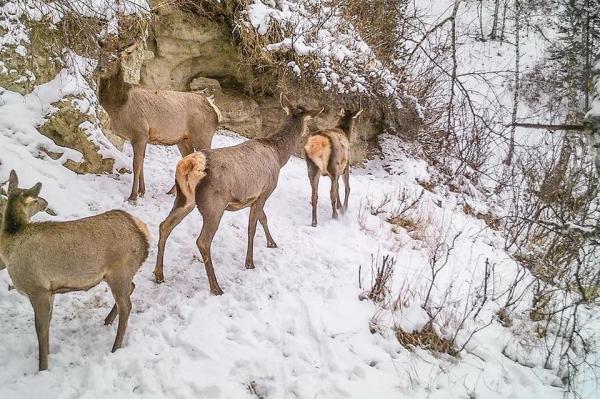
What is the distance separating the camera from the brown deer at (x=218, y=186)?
15.4 ft

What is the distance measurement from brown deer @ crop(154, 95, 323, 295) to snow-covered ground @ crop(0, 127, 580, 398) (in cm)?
39

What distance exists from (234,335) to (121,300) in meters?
1.05

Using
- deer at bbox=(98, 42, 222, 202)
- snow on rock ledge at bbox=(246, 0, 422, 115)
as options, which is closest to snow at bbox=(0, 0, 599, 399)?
deer at bbox=(98, 42, 222, 202)

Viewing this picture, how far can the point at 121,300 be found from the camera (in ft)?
12.5

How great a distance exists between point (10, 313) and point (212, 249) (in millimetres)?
2205

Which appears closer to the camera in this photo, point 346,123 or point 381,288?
point 381,288

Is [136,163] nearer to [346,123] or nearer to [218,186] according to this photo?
[218,186]

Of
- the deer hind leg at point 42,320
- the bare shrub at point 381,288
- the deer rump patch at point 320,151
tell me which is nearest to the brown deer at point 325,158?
the deer rump patch at point 320,151

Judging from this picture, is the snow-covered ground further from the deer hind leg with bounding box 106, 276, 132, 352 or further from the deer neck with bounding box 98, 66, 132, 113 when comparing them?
the deer neck with bounding box 98, 66, 132, 113

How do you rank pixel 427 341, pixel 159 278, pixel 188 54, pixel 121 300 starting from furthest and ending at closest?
pixel 188 54 → pixel 159 278 → pixel 427 341 → pixel 121 300

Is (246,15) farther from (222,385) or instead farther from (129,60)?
(222,385)

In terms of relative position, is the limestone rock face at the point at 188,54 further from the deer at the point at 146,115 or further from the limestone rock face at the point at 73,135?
the limestone rock face at the point at 73,135

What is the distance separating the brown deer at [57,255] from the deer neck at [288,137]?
2.49m

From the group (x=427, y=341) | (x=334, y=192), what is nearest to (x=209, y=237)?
(x=427, y=341)
